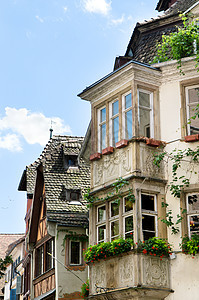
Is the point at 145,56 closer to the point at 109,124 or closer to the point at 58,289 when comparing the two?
the point at 109,124

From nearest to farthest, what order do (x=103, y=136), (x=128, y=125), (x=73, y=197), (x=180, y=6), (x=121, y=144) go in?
(x=121, y=144) < (x=128, y=125) < (x=103, y=136) < (x=180, y=6) < (x=73, y=197)

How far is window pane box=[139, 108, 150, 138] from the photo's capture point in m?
17.2

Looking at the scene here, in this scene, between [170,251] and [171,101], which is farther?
[171,101]

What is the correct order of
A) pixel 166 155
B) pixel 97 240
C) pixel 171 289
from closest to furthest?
pixel 171 289 < pixel 166 155 < pixel 97 240

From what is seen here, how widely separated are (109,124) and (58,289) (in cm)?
873

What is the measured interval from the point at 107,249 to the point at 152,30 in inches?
322

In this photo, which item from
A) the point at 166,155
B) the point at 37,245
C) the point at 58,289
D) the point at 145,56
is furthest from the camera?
the point at 37,245

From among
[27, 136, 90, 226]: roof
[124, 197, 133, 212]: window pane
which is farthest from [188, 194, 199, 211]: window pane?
[27, 136, 90, 226]: roof

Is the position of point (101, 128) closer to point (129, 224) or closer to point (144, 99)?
point (144, 99)

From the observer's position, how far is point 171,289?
15.7m

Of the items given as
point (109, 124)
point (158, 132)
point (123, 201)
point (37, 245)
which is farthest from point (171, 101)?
point (37, 245)

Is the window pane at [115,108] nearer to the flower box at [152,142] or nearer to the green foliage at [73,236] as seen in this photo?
the flower box at [152,142]

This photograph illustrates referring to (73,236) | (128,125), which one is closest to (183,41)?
(128,125)

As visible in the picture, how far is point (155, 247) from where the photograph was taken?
50.9 feet
